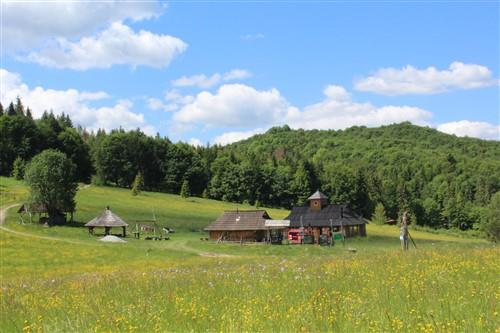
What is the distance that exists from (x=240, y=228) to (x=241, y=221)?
4.82 feet

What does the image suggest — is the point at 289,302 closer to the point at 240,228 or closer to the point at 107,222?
the point at 107,222

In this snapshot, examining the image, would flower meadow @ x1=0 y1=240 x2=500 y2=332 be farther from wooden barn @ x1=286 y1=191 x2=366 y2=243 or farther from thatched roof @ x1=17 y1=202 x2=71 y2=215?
wooden barn @ x1=286 y1=191 x2=366 y2=243

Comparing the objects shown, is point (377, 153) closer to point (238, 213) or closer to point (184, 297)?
point (238, 213)

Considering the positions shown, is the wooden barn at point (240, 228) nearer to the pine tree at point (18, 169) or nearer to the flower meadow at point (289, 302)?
the pine tree at point (18, 169)

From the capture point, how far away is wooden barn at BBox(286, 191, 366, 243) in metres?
76.9

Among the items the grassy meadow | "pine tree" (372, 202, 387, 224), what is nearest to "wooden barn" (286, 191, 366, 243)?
"pine tree" (372, 202, 387, 224)

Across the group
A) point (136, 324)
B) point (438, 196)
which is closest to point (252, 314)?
point (136, 324)

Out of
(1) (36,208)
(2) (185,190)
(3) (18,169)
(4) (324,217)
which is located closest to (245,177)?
(2) (185,190)

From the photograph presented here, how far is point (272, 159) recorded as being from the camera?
159 m

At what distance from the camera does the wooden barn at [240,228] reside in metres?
72.1

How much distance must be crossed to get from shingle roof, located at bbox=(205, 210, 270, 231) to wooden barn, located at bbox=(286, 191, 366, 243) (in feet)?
23.1

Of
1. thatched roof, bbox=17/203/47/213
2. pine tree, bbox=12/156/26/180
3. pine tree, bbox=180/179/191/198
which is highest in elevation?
pine tree, bbox=12/156/26/180

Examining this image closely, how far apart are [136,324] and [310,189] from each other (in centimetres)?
13488

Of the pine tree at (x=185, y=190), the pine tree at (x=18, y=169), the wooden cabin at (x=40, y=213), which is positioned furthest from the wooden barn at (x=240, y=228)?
the pine tree at (x=18, y=169)
